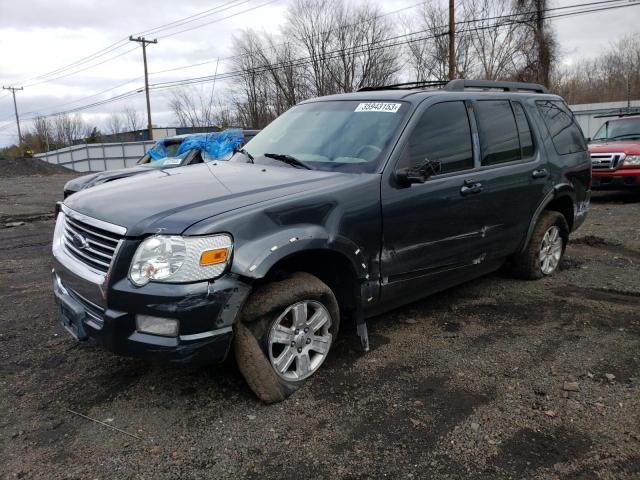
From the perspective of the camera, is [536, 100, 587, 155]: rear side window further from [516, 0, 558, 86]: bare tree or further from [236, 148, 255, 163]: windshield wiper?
[516, 0, 558, 86]: bare tree

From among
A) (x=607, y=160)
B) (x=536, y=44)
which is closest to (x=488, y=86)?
(x=607, y=160)

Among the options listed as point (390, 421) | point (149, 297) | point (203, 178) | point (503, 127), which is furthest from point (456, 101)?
point (149, 297)

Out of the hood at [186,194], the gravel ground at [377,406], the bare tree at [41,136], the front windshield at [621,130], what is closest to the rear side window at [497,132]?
the gravel ground at [377,406]

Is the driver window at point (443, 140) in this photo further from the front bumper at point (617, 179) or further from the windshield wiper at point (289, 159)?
the front bumper at point (617, 179)

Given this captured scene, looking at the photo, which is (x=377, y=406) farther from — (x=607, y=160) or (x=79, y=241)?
(x=607, y=160)

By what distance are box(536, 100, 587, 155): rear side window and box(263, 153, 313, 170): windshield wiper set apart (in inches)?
108

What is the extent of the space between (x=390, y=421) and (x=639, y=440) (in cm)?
129

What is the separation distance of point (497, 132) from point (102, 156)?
36739 millimetres

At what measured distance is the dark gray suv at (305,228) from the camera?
276 cm

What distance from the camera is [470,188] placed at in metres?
4.15

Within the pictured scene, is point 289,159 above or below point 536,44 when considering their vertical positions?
below

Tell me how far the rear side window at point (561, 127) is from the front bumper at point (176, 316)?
387 centimetres

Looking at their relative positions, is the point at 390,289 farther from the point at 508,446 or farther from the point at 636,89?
the point at 636,89

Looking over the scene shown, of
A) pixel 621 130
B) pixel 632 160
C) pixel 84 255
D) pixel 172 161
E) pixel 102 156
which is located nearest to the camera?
pixel 84 255
